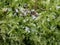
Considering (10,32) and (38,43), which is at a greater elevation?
(10,32)

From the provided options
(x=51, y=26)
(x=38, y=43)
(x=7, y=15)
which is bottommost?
(x=38, y=43)

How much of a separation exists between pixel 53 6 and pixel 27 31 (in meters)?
0.32

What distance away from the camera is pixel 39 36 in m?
1.53

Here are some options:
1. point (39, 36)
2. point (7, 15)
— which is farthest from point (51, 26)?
point (7, 15)

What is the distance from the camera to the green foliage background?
4.95ft

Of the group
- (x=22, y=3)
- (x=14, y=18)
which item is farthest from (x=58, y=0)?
(x=14, y=18)

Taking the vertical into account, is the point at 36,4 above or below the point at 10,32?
above

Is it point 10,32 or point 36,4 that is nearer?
point 10,32

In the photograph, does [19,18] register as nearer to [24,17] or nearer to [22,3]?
[24,17]

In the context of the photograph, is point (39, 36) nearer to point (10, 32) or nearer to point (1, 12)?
point (10, 32)

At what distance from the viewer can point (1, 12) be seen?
1569mm

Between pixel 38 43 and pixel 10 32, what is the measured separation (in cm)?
23

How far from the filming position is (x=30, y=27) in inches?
61.0

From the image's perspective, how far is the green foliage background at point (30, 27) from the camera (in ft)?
4.95
